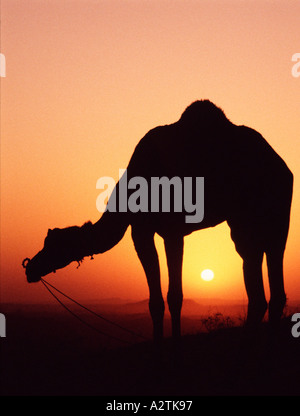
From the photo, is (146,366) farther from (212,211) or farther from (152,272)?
(212,211)

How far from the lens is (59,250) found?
11289mm

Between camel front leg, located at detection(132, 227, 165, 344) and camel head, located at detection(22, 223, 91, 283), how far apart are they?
931 mm

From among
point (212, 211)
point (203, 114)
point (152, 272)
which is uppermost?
point (203, 114)

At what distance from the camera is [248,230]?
11.2 meters

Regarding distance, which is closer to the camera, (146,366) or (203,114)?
(146,366)

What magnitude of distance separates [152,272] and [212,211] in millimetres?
1443

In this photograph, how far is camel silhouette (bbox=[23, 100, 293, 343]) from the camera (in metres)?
11.1

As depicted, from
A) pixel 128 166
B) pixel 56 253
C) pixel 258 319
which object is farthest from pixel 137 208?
pixel 258 319

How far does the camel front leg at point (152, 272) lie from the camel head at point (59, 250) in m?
0.93

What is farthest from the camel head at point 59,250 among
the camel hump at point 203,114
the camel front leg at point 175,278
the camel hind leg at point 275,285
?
Result: the camel hind leg at point 275,285

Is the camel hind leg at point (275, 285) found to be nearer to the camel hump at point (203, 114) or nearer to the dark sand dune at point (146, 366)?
the dark sand dune at point (146, 366)

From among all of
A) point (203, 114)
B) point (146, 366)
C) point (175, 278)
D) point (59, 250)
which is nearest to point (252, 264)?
point (175, 278)
